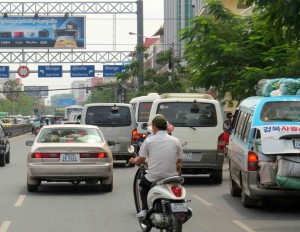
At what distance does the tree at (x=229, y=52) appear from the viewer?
86.1ft

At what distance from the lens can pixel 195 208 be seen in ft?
47.3

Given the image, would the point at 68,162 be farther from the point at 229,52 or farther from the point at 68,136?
the point at 229,52

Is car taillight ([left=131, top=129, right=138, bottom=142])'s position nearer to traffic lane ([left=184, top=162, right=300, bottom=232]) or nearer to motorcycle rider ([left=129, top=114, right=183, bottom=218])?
traffic lane ([left=184, top=162, right=300, bottom=232])

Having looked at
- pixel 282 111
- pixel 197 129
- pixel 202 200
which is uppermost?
pixel 282 111

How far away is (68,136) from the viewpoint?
17.1 meters

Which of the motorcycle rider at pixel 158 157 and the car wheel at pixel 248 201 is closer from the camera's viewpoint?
the motorcycle rider at pixel 158 157

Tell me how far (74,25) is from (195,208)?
149ft

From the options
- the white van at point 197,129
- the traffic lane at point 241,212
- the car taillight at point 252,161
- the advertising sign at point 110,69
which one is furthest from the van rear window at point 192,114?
the advertising sign at point 110,69

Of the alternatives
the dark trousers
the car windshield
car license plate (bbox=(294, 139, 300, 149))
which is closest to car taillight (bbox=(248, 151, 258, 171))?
car license plate (bbox=(294, 139, 300, 149))

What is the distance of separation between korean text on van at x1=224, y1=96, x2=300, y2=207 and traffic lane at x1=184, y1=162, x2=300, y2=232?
1.06 feet

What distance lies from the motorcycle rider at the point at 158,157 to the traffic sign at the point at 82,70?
59.6 metres

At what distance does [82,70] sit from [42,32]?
11.7 m

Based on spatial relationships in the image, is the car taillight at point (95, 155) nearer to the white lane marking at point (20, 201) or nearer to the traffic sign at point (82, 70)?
the white lane marking at point (20, 201)

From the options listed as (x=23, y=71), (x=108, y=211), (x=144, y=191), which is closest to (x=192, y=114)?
(x=108, y=211)
